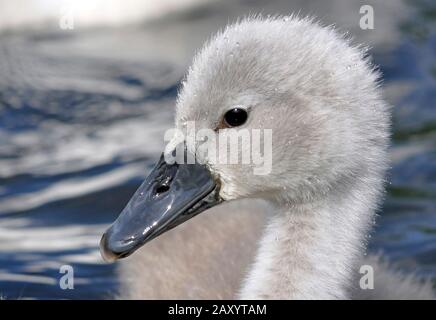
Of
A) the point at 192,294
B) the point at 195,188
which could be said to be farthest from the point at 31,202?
the point at 195,188

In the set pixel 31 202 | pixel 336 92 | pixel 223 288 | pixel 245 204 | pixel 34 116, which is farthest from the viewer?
pixel 34 116

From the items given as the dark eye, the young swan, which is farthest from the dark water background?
the dark eye

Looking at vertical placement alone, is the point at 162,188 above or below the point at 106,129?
above

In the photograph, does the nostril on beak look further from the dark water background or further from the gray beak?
the dark water background

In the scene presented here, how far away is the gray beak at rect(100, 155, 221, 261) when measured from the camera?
4.20 m

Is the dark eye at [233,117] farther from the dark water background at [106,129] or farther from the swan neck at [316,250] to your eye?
the dark water background at [106,129]

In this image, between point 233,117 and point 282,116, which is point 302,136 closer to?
point 282,116

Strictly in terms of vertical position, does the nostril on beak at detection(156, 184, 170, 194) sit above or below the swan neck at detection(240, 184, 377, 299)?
above

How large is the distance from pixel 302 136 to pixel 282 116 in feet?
0.34

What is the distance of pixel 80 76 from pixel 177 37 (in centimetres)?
97

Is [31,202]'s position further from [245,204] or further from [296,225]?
[296,225]

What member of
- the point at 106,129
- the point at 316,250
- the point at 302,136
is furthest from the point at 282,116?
the point at 106,129

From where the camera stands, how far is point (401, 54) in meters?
8.62

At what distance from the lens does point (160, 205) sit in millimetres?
4254
